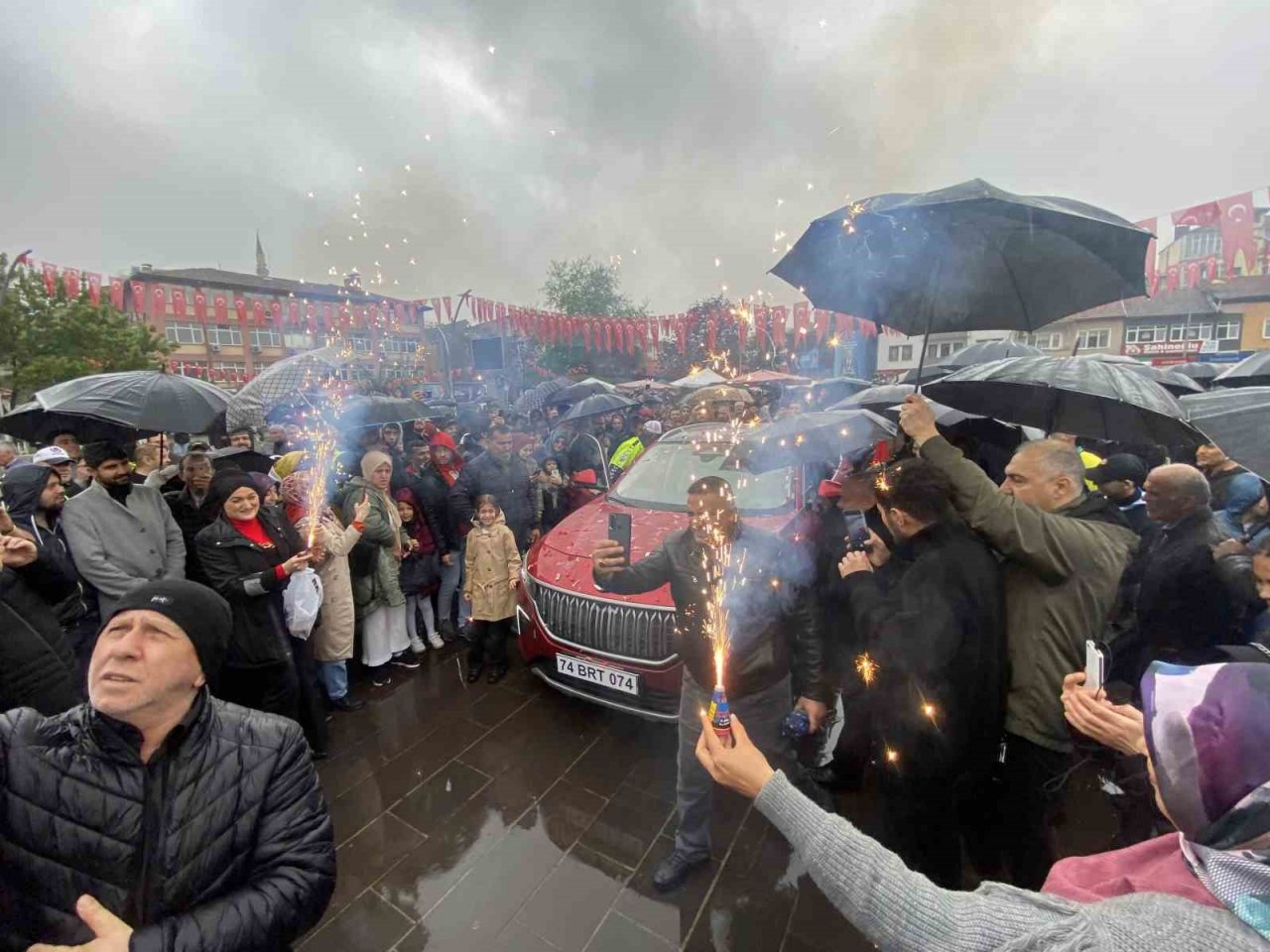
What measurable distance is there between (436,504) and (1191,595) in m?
5.40

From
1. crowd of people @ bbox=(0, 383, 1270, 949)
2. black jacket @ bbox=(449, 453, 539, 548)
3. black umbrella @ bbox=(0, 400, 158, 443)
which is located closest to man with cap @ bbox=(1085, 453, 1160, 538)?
crowd of people @ bbox=(0, 383, 1270, 949)

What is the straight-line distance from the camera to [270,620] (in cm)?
330

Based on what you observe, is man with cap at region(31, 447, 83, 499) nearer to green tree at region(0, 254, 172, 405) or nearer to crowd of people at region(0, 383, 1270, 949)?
crowd of people at region(0, 383, 1270, 949)

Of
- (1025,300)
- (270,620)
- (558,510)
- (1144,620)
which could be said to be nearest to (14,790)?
(270,620)

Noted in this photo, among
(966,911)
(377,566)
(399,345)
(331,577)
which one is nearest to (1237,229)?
(966,911)

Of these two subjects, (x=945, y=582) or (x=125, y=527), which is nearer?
(x=945, y=582)

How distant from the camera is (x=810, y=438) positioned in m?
3.88

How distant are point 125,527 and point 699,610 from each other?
3499 millimetres

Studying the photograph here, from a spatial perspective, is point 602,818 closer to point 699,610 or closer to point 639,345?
point 699,610

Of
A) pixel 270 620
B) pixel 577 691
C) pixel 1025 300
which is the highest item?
pixel 1025 300

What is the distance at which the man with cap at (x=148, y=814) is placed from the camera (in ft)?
4.42

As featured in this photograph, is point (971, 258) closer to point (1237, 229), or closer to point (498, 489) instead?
point (498, 489)

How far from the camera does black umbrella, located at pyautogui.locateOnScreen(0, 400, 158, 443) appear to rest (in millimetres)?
3933

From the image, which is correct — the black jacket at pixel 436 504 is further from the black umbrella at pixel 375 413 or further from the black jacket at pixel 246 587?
the black jacket at pixel 246 587
